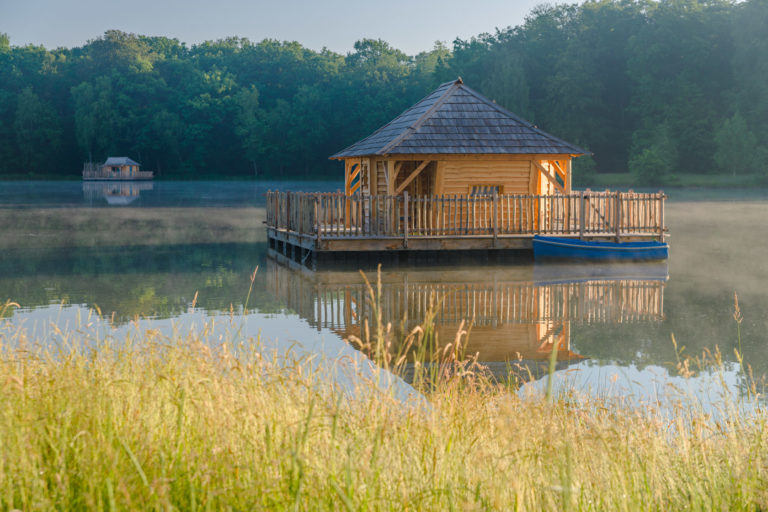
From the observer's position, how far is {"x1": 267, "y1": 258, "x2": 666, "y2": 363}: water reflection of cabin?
11375 millimetres

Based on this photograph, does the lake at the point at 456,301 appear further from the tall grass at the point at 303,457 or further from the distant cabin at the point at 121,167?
the distant cabin at the point at 121,167

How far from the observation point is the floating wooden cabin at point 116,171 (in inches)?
4419

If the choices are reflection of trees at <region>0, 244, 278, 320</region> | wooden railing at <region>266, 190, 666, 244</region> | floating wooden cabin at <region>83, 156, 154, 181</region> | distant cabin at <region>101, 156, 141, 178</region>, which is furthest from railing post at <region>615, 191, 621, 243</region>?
distant cabin at <region>101, 156, 141, 178</region>

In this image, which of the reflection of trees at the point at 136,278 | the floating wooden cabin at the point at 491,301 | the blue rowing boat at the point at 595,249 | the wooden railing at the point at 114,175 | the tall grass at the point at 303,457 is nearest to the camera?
the tall grass at the point at 303,457

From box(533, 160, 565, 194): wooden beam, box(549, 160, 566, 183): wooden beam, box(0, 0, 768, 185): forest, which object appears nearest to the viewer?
box(533, 160, 565, 194): wooden beam

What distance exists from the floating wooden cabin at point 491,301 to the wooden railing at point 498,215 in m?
2.16

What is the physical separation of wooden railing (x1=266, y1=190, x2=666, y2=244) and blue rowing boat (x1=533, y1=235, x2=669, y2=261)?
79 cm

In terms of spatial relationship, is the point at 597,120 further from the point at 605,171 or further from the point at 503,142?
the point at 503,142

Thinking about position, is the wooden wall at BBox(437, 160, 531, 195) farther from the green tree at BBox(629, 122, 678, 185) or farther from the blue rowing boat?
the green tree at BBox(629, 122, 678, 185)

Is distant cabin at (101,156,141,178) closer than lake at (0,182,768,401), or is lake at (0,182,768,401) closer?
lake at (0,182,768,401)

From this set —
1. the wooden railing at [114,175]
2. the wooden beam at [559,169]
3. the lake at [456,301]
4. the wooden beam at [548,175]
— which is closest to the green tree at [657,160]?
the lake at [456,301]

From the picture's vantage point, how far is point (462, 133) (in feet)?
78.5

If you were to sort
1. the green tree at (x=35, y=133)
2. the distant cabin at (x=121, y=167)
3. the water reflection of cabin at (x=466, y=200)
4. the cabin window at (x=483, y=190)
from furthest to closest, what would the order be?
the green tree at (x=35, y=133)
the distant cabin at (x=121, y=167)
the cabin window at (x=483, y=190)
the water reflection of cabin at (x=466, y=200)

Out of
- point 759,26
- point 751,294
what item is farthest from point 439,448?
point 759,26
